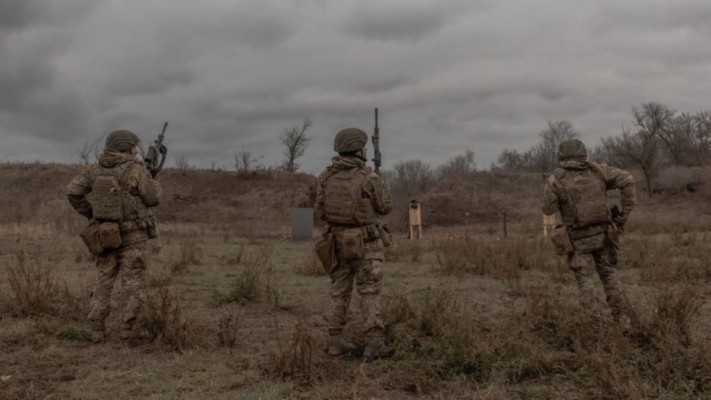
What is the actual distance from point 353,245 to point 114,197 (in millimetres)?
2561

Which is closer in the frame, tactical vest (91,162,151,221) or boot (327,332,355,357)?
boot (327,332,355,357)

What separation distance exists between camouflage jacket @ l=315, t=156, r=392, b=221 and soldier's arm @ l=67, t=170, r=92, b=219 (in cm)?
255

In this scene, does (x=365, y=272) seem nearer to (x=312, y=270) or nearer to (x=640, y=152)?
(x=312, y=270)

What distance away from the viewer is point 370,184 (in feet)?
16.4

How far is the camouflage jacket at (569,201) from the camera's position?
543 centimetres

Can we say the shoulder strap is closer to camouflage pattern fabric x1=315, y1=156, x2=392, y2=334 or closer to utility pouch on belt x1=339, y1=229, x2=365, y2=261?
camouflage pattern fabric x1=315, y1=156, x2=392, y2=334

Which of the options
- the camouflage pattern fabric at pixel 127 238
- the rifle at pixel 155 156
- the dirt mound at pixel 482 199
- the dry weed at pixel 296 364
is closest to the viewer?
the dry weed at pixel 296 364

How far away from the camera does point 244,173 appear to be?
39.5 m

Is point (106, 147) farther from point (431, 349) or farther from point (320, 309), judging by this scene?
point (431, 349)

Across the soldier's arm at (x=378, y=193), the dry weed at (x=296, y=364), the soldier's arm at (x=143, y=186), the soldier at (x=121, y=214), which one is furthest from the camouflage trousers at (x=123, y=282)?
the soldier's arm at (x=378, y=193)

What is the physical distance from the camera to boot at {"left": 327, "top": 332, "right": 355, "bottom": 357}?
491 centimetres

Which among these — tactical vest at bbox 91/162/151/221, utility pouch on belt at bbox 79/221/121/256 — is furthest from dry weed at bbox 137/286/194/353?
tactical vest at bbox 91/162/151/221

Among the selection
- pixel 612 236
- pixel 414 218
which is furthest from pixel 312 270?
pixel 414 218

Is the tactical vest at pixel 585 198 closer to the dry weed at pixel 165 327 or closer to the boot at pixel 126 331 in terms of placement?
the dry weed at pixel 165 327
